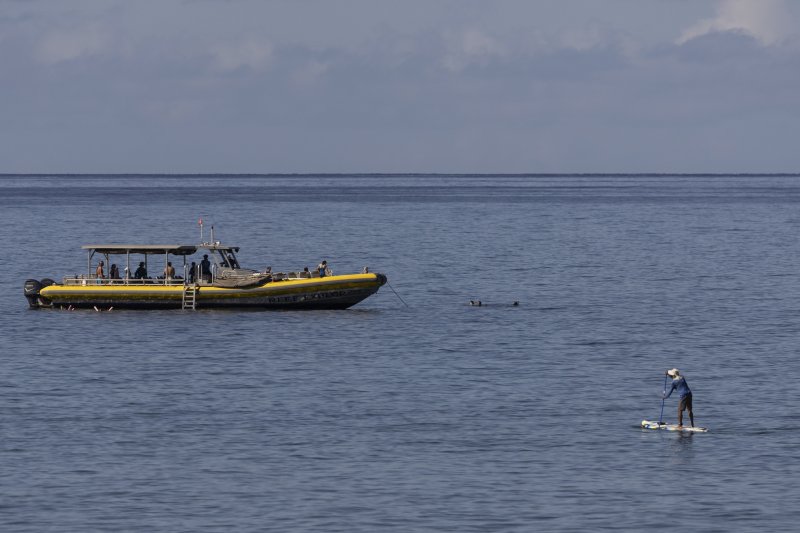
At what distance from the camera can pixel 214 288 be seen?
229ft

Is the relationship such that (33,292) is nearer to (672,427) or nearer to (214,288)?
(214,288)

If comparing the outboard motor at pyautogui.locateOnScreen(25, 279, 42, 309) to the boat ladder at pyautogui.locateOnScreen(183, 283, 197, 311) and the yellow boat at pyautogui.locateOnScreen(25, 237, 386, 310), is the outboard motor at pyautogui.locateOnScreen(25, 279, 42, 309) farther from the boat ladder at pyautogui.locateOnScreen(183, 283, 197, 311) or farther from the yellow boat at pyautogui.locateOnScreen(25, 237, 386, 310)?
the boat ladder at pyautogui.locateOnScreen(183, 283, 197, 311)

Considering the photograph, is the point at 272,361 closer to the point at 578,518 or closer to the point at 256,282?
the point at 256,282

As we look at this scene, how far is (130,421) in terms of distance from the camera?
43.0m

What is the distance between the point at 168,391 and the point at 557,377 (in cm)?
1404

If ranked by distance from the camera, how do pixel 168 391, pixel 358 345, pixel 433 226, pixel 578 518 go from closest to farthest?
pixel 578 518, pixel 168 391, pixel 358 345, pixel 433 226

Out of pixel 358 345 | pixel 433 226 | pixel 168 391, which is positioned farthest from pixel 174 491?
pixel 433 226

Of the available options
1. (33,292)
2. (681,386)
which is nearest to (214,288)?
(33,292)

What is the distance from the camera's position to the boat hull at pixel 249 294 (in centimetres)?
6950

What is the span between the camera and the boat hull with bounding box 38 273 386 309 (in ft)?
228

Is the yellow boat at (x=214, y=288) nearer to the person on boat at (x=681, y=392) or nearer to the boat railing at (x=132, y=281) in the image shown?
the boat railing at (x=132, y=281)

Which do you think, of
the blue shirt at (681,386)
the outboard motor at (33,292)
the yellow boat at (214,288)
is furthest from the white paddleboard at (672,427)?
the outboard motor at (33,292)

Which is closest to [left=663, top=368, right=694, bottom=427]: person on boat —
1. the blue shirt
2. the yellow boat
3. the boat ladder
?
the blue shirt

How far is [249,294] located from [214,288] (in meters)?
1.83
